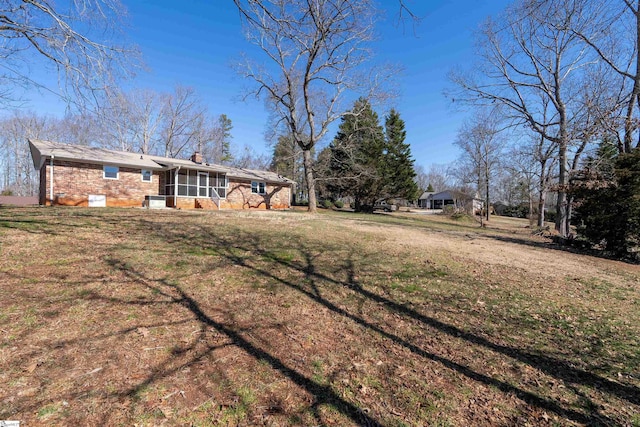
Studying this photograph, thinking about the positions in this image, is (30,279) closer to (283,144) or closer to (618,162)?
(618,162)

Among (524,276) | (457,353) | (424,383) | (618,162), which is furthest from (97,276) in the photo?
(618,162)

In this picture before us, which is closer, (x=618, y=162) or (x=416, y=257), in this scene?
(x=416, y=257)

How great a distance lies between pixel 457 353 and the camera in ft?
10.9

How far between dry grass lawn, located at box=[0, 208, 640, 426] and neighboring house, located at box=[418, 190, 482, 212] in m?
28.9

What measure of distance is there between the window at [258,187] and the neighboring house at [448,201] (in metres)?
22.1

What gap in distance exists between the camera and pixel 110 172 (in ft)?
53.8

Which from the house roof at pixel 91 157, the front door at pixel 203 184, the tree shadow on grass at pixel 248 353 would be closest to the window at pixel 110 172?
the house roof at pixel 91 157

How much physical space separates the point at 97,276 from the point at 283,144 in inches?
1276

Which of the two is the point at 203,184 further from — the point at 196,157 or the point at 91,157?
the point at 91,157

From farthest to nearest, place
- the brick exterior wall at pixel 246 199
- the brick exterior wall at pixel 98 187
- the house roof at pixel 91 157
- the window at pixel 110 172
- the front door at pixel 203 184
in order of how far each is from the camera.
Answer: the front door at pixel 203 184 < the brick exterior wall at pixel 246 199 < the window at pixel 110 172 < the brick exterior wall at pixel 98 187 < the house roof at pixel 91 157

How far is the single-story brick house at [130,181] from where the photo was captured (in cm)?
1475

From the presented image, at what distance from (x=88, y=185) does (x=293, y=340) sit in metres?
17.8

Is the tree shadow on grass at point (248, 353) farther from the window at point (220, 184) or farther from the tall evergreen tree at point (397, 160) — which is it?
the tall evergreen tree at point (397, 160)

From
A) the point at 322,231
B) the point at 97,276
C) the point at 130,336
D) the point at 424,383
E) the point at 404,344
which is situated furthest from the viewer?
the point at 322,231
